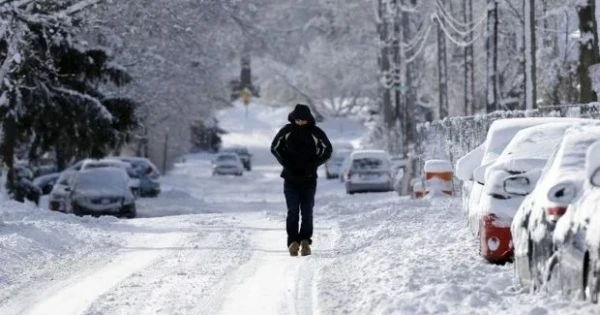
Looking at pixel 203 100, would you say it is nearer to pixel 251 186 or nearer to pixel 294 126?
pixel 251 186

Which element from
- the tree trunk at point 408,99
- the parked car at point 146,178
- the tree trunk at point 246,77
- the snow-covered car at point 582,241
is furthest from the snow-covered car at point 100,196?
the tree trunk at point 246,77

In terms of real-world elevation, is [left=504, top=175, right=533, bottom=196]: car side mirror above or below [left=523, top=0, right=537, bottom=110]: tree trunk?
below

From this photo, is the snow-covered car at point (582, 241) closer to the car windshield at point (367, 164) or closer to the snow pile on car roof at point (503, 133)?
the snow pile on car roof at point (503, 133)

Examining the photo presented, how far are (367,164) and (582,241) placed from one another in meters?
33.9

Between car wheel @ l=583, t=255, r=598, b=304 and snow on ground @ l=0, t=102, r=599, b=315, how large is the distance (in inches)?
5.0

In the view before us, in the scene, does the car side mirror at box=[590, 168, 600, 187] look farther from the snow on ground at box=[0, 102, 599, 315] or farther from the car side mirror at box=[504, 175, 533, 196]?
the car side mirror at box=[504, 175, 533, 196]

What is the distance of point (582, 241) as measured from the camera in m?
9.38

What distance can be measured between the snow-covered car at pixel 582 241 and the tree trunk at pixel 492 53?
27389 mm

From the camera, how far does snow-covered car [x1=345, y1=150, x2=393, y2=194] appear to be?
4297cm

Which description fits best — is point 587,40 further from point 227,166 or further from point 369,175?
point 227,166

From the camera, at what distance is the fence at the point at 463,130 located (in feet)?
77.2

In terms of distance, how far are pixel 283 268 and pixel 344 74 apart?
314 feet

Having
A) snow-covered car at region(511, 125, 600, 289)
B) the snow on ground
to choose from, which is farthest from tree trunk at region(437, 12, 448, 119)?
snow-covered car at region(511, 125, 600, 289)

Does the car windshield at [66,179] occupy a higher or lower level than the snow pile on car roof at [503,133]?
lower
